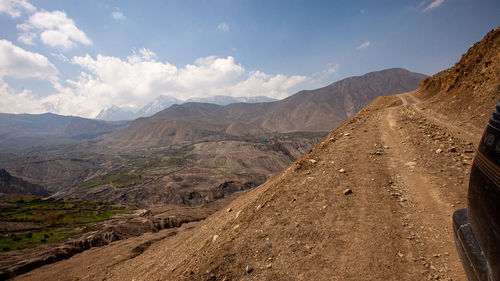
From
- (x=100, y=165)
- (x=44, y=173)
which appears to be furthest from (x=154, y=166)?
(x=44, y=173)

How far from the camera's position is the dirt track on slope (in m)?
4.20

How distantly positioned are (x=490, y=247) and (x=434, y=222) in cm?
348

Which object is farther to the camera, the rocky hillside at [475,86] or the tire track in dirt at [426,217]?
the rocky hillside at [475,86]

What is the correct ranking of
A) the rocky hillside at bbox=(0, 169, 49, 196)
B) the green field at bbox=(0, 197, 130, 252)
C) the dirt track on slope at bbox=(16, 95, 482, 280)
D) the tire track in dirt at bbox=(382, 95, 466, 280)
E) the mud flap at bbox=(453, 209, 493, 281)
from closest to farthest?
the mud flap at bbox=(453, 209, 493, 281), the tire track in dirt at bbox=(382, 95, 466, 280), the dirt track on slope at bbox=(16, 95, 482, 280), the green field at bbox=(0, 197, 130, 252), the rocky hillside at bbox=(0, 169, 49, 196)

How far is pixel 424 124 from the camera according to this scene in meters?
11.1

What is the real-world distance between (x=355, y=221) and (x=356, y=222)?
38 mm

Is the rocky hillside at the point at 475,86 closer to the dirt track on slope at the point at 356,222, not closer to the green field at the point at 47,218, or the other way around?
the dirt track on slope at the point at 356,222

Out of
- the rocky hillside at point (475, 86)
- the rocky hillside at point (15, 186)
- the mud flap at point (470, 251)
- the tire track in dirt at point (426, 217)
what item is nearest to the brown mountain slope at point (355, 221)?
the tire track in dirt at point (426, 217)

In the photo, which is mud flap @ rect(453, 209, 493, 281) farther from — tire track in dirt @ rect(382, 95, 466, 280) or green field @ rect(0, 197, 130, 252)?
green field @ rect(0, 197, 130, 252)

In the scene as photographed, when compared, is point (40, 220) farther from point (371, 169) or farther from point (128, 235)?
point (371, 169)

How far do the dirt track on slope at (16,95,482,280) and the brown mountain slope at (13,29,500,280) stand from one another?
0.07 ft

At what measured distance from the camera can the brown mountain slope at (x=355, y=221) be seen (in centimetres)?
420

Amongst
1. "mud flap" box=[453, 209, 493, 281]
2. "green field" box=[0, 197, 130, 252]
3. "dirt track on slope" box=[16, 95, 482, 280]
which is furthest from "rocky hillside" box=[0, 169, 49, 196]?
"mud flap" box=[453, 209, 493, 281]

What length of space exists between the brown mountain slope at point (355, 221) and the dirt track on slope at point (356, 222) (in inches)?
0.9
